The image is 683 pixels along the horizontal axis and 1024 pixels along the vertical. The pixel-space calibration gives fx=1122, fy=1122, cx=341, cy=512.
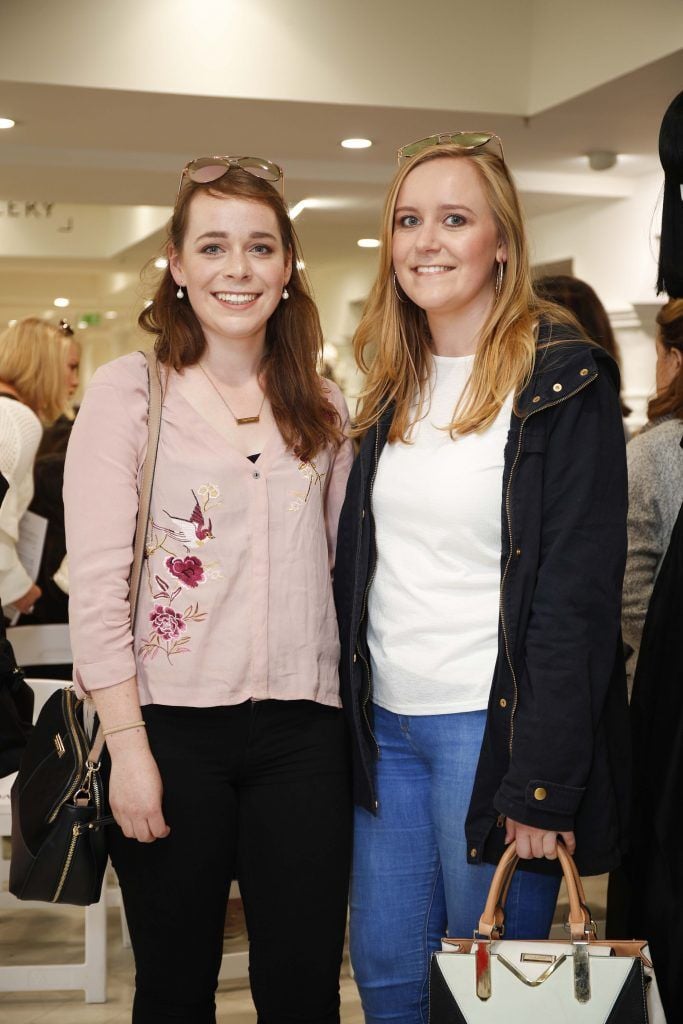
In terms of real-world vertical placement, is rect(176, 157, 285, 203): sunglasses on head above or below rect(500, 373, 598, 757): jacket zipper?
above

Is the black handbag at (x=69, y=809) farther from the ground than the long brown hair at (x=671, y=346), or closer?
closer

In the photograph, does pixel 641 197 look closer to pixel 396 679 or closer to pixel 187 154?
pixel 187 154

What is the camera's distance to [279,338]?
193cm

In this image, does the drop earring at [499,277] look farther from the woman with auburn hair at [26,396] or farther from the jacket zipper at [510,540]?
the woman with auburn hair at [26,396]

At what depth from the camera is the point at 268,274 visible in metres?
1.82

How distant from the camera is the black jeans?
1.68 metres

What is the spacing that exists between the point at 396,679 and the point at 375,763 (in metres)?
0.16

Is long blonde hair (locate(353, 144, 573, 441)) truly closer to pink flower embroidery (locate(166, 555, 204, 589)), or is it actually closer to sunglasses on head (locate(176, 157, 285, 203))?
sunglasses on head (locate(176, 157, 285, 203))

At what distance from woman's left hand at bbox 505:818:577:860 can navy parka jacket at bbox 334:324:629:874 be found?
0.07 ft

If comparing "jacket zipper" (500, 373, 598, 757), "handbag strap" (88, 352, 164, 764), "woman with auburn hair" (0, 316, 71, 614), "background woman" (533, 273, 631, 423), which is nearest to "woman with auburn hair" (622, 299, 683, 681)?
"background woman" (533, 273, 631, 423)

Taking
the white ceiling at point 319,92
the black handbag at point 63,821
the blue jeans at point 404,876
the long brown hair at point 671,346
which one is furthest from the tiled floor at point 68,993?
the white ceiling at point 319,92

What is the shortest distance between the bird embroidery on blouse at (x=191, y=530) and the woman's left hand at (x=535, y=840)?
611 mm

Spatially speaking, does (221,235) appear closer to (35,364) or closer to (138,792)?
(138,792)

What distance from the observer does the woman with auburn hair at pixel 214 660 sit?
1.66m
